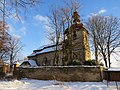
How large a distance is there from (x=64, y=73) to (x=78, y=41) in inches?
532

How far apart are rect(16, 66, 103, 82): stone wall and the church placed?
15.5ft

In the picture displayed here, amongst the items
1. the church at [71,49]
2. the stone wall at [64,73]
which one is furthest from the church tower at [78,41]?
the stone wall at [64,73]

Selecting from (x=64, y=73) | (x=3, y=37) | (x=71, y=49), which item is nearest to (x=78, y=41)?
(x=71, y=49)

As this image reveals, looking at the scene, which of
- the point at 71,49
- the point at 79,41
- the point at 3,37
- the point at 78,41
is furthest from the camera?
the point at 79,41

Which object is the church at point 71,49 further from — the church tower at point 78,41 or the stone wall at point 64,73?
the stone wall at point 64,73

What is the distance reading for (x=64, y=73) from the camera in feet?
63.9

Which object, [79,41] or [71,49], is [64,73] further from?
[79,41]

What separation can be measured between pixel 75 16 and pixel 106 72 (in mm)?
12044

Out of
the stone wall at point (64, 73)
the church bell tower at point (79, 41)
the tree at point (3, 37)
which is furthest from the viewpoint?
the church bell tower at point (79, 41)

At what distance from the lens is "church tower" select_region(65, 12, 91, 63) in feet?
91.9

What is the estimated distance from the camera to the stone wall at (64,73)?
1838 centimetres

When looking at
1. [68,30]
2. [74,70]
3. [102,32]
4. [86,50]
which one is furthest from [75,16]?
[74,70]

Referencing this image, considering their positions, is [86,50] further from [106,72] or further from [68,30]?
[106,72]

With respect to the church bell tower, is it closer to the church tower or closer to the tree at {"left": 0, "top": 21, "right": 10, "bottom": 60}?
the church tower
